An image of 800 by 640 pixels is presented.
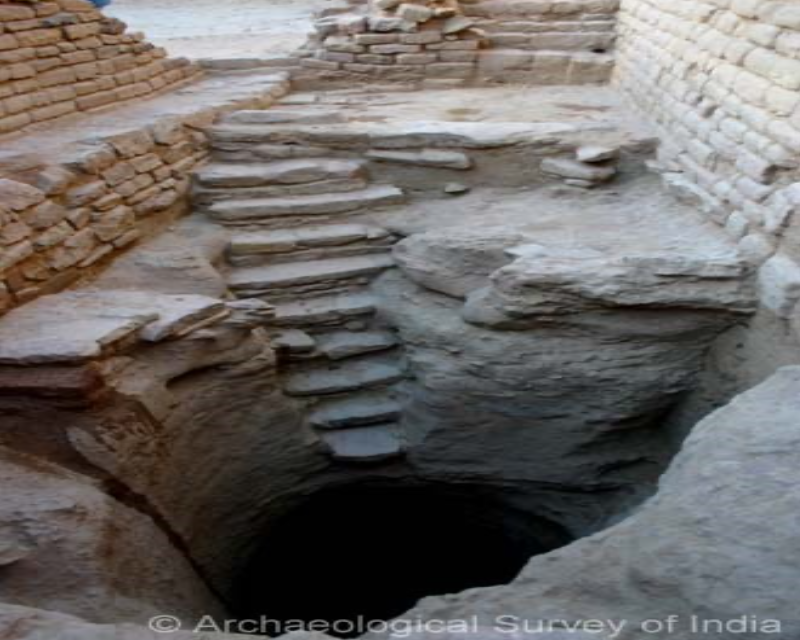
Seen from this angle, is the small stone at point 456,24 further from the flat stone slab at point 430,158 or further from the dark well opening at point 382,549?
the dark well opening at point 382,549

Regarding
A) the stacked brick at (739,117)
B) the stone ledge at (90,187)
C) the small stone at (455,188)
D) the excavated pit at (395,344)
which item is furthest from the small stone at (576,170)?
the stone ledge at (90,187)

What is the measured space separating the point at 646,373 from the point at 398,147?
2.27 metres

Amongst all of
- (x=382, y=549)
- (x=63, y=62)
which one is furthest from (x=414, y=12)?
(x=382, y=549)

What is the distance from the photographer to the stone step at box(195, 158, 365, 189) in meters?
5.09

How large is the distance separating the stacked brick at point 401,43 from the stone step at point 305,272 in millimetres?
2567

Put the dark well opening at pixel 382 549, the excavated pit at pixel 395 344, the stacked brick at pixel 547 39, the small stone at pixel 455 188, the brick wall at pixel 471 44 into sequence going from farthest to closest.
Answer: the stacked brick at pixel 547 39 < the brick wall at pixel 471 44 < the dark well opening at pixel 382 549 < the small stone at pixel 455 188 < the excavated pit at pixel 395 344

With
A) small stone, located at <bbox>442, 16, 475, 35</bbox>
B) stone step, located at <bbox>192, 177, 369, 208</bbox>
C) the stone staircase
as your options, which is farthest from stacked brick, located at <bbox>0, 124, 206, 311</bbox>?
small stone, located at <bbox>442, 16, 475, 35</bbox>

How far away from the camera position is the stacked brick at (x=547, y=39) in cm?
684

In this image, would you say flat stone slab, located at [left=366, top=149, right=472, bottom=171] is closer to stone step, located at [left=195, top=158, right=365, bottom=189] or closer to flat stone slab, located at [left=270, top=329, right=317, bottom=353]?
stone step, located at [left=195, top=158, right=365, bottom=189]

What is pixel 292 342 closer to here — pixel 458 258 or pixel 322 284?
pixel 322 284

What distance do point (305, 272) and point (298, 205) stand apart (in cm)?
50

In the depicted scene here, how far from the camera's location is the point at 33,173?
13.3 feet

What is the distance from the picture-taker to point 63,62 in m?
5.13

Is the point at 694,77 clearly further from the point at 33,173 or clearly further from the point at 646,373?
the point at 33,173
